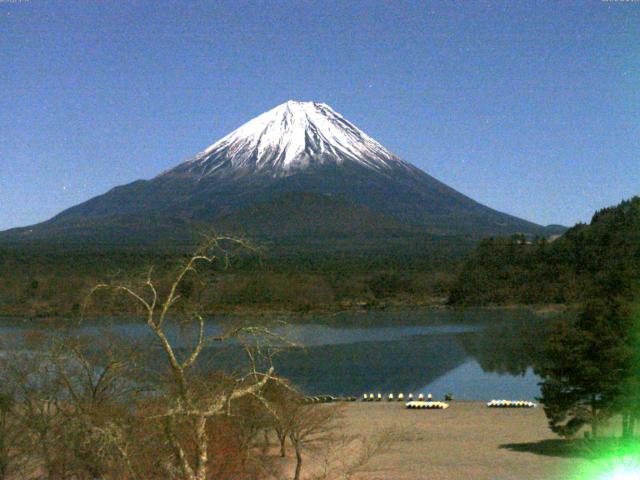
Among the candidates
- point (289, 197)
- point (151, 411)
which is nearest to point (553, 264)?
point (151, 411)

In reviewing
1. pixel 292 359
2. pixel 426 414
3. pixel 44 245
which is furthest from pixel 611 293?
pixel 44 245

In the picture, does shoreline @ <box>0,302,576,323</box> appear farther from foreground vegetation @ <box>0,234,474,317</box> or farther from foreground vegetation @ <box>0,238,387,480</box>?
foreground vegetation @ <box>0,238,387,480</box>

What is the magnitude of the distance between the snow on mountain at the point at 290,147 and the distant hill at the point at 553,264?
87.4 m

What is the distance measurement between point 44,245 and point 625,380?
3567 inches

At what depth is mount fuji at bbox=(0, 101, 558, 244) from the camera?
125 metres

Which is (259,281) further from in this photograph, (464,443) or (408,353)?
(464,443)

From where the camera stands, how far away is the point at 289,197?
5369 inches

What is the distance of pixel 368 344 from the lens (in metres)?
43.1

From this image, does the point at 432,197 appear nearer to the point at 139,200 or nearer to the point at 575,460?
the point at 139,200

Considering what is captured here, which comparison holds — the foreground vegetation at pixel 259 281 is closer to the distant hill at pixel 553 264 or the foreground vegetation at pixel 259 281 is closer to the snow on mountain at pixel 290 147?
the distant hill at pixel 553 264

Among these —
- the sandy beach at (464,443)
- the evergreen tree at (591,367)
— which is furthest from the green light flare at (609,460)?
the evergreen tree at (591,367)

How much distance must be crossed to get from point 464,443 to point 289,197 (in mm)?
118744

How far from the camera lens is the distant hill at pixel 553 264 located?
65.4 metres

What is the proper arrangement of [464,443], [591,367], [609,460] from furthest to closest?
[464,443] → [591,367] → [609,460]
